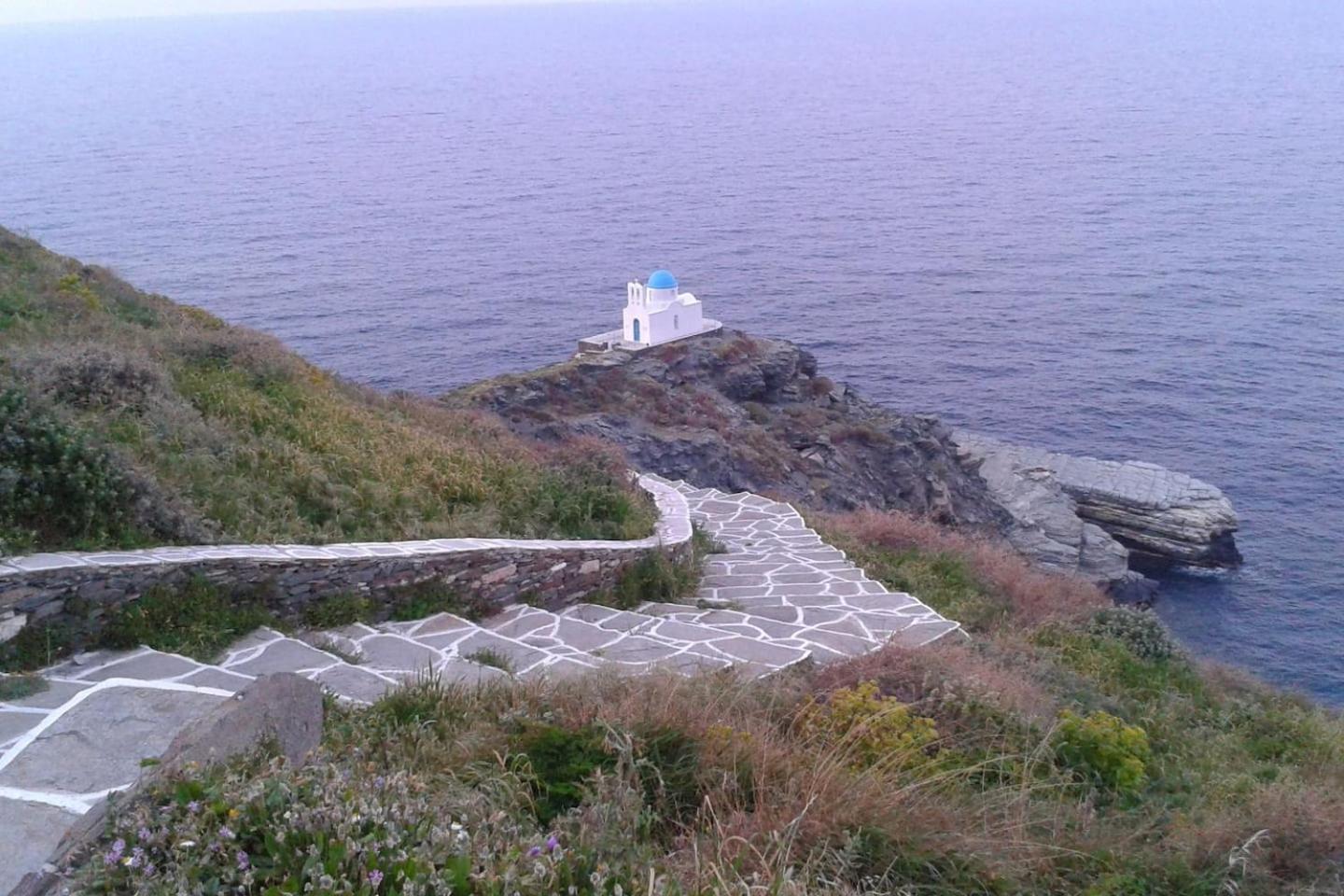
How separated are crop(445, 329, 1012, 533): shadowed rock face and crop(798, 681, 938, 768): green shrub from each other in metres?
14.8

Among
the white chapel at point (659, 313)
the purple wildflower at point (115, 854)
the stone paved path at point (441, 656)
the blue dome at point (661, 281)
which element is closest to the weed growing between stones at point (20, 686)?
the stone paved path at point (441, 656)

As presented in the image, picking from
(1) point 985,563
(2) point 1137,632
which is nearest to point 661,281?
(1) point 985,563

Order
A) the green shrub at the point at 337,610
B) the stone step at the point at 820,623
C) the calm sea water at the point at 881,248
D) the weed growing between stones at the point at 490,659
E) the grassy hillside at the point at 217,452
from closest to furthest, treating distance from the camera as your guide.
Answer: the weed growing between stones at the point at 490,659 < the grassy hillside at the point at 217,452 < the green shrub at the point at 337,610 < the stone step at the point at 820,623 < the calm sea water at the point at 881,248

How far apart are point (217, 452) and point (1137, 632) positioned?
9445 mm

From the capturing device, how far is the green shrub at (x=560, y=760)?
4762mm

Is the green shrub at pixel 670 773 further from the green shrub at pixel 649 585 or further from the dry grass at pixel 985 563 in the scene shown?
the dry grass at pixel 985 563

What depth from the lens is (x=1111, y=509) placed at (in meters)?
33.8

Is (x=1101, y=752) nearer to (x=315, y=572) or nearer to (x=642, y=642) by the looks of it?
(x=642, y=642)

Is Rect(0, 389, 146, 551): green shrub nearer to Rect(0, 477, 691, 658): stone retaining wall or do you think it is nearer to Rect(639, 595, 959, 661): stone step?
Rect(0, 477, 691, 658): stone retaining wall

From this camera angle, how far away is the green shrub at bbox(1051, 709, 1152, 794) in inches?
265

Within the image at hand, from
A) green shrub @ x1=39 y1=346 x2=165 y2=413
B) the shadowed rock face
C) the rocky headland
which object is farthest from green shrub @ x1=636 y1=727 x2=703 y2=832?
the rocky headland

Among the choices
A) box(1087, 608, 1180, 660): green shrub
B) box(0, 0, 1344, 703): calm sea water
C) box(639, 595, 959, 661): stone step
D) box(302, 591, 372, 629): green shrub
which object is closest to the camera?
box(302, 591, 372, 629): green shrub

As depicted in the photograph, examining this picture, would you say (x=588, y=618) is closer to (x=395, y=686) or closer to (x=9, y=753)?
(x=395, y=686)

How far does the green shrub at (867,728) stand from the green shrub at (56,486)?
4.75m
